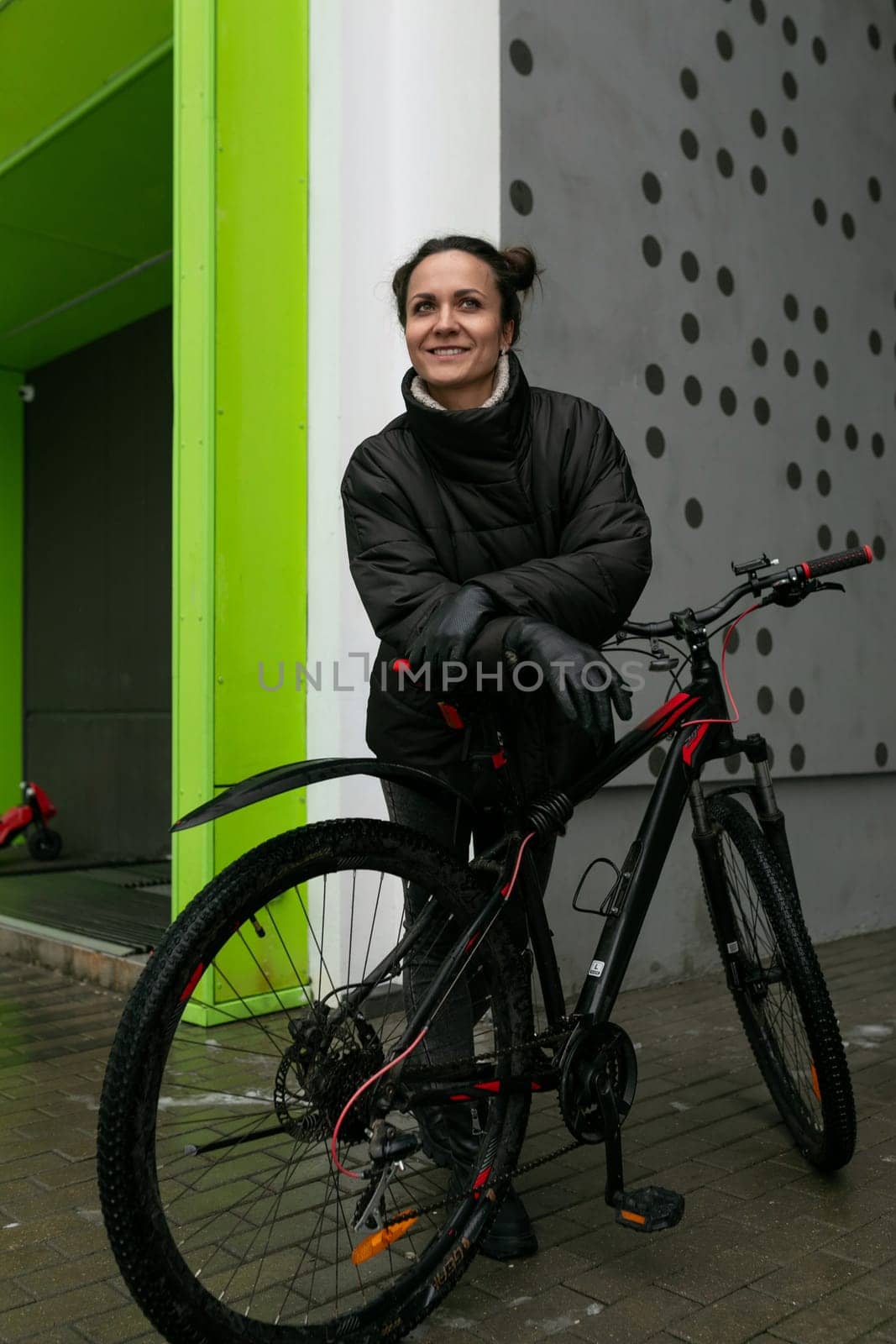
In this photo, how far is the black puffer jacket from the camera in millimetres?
A: 2314

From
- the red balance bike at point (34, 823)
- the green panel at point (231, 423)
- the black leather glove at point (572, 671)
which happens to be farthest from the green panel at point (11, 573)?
the black leather glove at point (572, 671)

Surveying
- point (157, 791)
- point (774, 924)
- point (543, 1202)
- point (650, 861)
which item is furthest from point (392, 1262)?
point (157, 791)

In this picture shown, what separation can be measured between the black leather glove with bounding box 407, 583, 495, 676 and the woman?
0.22 ft

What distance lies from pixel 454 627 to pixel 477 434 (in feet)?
1.62

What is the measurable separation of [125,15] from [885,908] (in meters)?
5.07

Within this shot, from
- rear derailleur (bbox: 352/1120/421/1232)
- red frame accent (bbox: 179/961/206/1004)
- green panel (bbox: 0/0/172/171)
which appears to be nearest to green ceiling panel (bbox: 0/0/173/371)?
green panel (bbox: 0/0/172/171)

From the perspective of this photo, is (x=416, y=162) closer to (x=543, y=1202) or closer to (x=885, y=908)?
(x=543, y=1202)

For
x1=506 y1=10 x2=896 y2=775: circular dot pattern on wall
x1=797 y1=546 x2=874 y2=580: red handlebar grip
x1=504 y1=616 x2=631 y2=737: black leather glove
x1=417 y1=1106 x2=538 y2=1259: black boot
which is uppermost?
x1=506 y1=10 x2=896 y2=775: circular dot pattern on wall

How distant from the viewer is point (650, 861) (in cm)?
249

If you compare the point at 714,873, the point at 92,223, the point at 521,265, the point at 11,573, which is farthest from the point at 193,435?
the point at 11,573

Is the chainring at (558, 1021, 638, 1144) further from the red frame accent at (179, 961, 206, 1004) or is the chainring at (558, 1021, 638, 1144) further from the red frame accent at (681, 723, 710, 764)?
the red frame accent at (179, 961, 206, 1004)

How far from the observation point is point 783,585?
2.61 meters

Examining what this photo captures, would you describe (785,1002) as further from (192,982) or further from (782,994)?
(192,982)

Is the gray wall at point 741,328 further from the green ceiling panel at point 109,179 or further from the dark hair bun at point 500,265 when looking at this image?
the green ceiling panel at point 109,179
